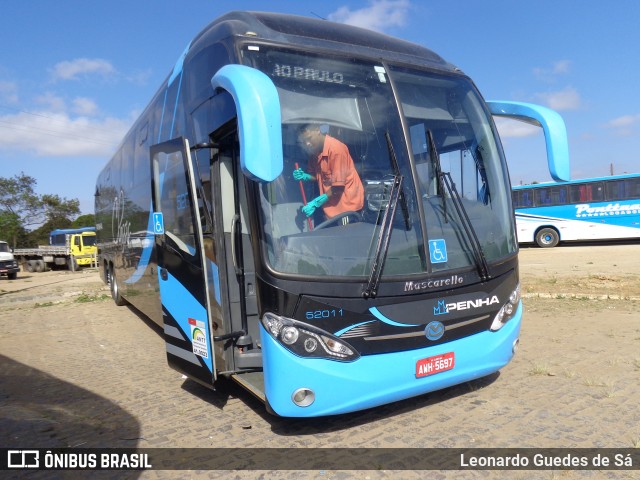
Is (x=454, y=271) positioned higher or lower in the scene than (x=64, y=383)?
higher

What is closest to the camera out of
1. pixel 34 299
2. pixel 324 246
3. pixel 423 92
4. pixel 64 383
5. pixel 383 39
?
pixel 324 246

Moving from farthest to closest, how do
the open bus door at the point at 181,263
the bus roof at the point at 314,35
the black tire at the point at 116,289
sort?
the black tire at the point at 116,289 < the open bus door at the point at 181,263 < the bus roof at the point at 314,35

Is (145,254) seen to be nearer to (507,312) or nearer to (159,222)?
(159,222)

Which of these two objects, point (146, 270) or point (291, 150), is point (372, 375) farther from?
point (146, 270)

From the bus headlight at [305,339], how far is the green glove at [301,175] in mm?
1046

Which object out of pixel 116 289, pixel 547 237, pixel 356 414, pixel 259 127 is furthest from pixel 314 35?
pixel 547 237

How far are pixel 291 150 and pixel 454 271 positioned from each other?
63.3 inches

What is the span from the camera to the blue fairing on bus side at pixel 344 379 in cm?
359

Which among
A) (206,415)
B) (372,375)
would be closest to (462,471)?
(372,375)

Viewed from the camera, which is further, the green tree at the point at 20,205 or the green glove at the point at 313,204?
the green tree at the point at 20,205

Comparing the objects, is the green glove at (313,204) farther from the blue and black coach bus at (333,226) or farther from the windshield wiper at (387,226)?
the windshield wiper at (387,226)

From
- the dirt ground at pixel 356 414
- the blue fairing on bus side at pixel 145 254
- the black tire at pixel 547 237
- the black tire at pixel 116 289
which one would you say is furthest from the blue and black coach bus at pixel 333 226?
the black tire at pixel 547 237

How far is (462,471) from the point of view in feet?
11.1

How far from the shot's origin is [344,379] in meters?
3.66
